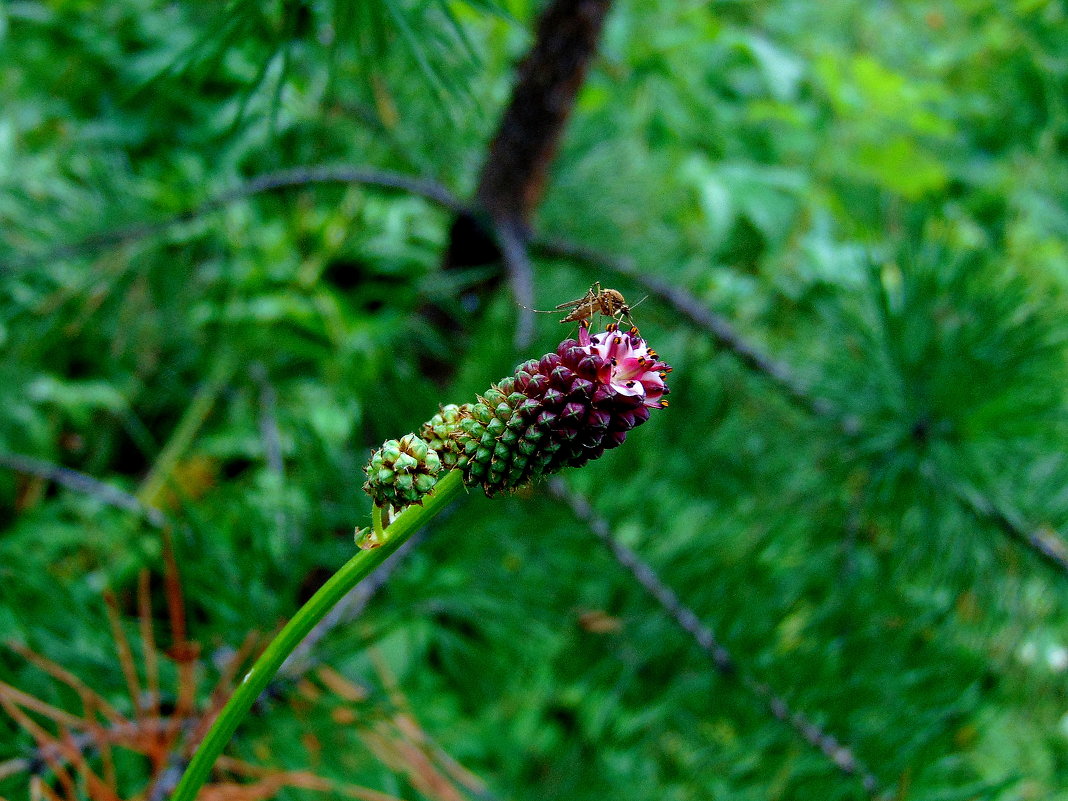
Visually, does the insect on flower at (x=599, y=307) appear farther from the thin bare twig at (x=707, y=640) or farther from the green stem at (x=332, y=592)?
the thin bare twig at (x=707, y=640)

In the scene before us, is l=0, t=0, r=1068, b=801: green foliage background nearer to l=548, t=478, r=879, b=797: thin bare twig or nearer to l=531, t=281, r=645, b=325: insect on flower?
l=548, t=478, r=879, b=797: thin bare twig

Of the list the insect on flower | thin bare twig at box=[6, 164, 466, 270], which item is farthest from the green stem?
thin bare twig at box=[6, 164, 466, 270]

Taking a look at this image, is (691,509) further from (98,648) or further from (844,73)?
(844,73)

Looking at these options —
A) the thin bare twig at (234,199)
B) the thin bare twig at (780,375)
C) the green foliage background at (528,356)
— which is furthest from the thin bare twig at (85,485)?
the thin bare twig at (780,375)

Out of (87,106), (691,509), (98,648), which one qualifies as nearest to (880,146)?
(691,509)

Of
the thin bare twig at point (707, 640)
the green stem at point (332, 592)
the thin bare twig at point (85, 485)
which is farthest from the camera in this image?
the thin bare twig at point (85, 485)

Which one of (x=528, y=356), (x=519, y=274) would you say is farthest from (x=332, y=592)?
(x=519, y=274)
